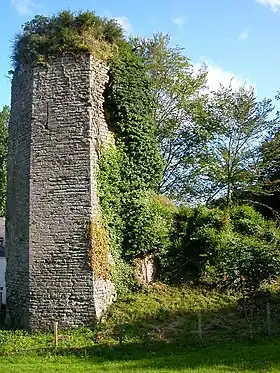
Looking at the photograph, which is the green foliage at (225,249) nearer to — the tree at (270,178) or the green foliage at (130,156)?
the green foliage at (130,156)

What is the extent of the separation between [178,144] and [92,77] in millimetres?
9630

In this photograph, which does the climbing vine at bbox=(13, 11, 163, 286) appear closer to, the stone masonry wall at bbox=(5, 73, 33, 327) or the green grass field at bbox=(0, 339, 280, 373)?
the stone masonry wall at bbox=(5, 73, 33, 327)

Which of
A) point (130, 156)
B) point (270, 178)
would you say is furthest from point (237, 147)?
point (130, 156)

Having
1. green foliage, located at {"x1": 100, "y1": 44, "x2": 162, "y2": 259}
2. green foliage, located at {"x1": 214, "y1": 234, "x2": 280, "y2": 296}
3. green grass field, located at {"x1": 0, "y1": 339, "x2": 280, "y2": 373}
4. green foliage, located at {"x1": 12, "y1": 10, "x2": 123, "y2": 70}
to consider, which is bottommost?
green grass field, located at {"x1": 0, "y1": 339, "x2": 280, "y2": 373}

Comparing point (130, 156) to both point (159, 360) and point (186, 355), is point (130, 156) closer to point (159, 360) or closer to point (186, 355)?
point (186, 355)

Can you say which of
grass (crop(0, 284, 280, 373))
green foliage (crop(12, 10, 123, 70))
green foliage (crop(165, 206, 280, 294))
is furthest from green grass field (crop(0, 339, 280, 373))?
green foliage (crop(12, 10, 123, 70))

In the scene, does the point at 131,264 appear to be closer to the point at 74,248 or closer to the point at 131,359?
the point at 74,248

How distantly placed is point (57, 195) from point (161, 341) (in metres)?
5.17

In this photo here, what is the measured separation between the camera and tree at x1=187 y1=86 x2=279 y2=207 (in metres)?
21.9

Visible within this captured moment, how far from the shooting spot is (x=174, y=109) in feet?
78.4

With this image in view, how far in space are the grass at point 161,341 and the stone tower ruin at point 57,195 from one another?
0.82 meters

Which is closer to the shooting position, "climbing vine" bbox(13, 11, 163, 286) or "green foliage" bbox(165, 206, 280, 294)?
"green foliage" bbox(165, 206, 280, 294)

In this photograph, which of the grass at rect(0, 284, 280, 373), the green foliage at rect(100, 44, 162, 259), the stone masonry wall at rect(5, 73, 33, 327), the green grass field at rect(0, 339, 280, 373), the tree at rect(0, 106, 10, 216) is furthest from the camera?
the tree at rect(0, 106, 10, 216)

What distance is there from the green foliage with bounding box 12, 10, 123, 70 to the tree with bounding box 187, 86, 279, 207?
776 centimetres
